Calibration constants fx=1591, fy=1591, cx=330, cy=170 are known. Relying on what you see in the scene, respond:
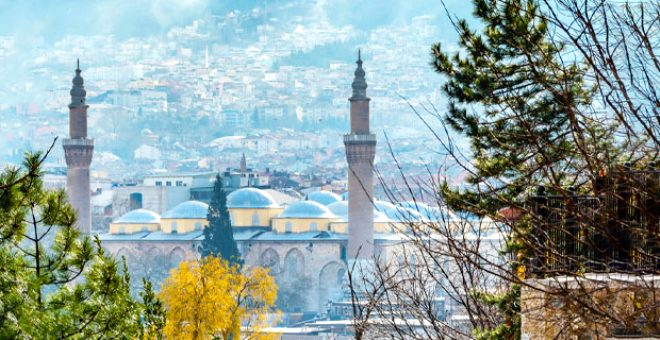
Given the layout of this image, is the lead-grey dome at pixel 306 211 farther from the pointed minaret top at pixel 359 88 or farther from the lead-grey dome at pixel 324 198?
the pointed minaret top at pixel 359 88

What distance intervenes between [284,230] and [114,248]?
1009 cm

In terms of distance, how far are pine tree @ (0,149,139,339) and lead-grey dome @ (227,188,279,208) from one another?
2782 inches

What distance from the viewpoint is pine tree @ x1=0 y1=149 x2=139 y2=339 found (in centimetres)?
650

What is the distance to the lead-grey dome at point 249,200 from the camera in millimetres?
78037

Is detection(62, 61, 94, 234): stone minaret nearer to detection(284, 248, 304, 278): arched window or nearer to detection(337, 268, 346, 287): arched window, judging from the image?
detection(284, 248, 304, 278): arched window

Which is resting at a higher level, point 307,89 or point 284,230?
point 307,89

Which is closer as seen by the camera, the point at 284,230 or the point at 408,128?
the point at 284,230

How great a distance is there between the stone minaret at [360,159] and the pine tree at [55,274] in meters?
49.6

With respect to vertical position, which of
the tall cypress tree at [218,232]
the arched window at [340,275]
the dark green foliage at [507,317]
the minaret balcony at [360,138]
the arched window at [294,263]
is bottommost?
the dark green foliage at [507,317]

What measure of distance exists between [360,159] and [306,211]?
15.5 metres

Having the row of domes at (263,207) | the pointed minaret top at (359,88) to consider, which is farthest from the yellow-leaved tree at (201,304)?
the row of domes at (263,207)

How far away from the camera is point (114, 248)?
79.7 meters

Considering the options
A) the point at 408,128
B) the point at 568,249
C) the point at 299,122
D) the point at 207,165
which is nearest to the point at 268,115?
the point at 299,122

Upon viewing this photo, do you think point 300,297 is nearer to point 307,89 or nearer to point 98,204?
point 98,204
